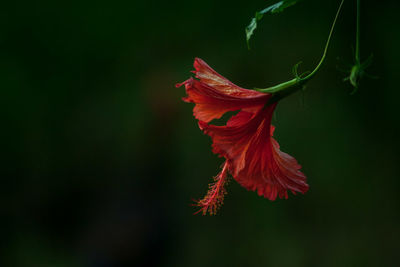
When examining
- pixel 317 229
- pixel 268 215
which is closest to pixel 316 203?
pixel 317 229

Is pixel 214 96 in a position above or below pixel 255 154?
above

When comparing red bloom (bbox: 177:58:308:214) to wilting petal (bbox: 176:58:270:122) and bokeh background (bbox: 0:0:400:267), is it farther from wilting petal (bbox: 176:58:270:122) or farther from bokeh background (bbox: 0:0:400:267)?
bokeh background (bbox: 0:0:400:267)

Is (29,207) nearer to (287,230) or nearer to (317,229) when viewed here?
(287,230)

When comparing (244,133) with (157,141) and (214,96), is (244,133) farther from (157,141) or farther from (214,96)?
(157,141)

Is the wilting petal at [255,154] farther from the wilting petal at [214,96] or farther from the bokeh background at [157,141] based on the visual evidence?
the bokeh background at [157,141]

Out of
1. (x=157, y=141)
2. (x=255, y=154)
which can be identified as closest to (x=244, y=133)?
(x=255, y=154)

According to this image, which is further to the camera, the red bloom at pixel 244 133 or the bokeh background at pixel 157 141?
the bokeh background at pixel 157 141

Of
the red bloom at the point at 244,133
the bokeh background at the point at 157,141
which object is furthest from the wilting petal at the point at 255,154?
the bokeh background at the point at 157,141
